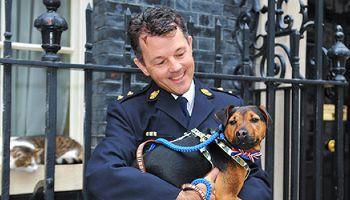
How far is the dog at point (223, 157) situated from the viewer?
69.5 inches

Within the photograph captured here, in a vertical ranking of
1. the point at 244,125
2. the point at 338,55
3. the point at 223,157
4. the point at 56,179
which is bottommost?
the point at 56,179

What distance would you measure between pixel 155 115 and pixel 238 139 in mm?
425

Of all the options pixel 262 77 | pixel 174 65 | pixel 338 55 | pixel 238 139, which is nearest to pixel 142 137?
pixel 174 65

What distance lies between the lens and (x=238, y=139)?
5.70 feet

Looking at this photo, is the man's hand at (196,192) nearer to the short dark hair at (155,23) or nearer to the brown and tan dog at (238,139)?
the brown and tan dog at (238,139)

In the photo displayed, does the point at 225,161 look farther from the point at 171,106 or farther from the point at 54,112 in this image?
the point at 54,112

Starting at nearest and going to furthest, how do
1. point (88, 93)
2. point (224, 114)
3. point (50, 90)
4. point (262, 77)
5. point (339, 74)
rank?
1. point (224, 114)
2. point (50, 90)
3. point (88, 93)
4. point (262, 77)
5. point (339, 74)

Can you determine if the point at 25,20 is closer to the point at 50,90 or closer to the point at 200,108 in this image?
the point at 50,90

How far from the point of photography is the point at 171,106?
201 cm

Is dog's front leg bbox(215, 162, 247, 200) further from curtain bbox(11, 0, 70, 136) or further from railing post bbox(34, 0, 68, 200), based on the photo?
curtain bbox(11, 0, 70, 136)

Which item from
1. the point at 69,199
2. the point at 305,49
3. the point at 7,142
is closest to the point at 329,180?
the point at 305,49

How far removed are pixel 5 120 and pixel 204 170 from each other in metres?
0.88

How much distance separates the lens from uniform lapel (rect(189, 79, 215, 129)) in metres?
2.00

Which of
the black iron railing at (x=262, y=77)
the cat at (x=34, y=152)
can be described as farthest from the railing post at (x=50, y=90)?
the cat at (x=34, y=152)
